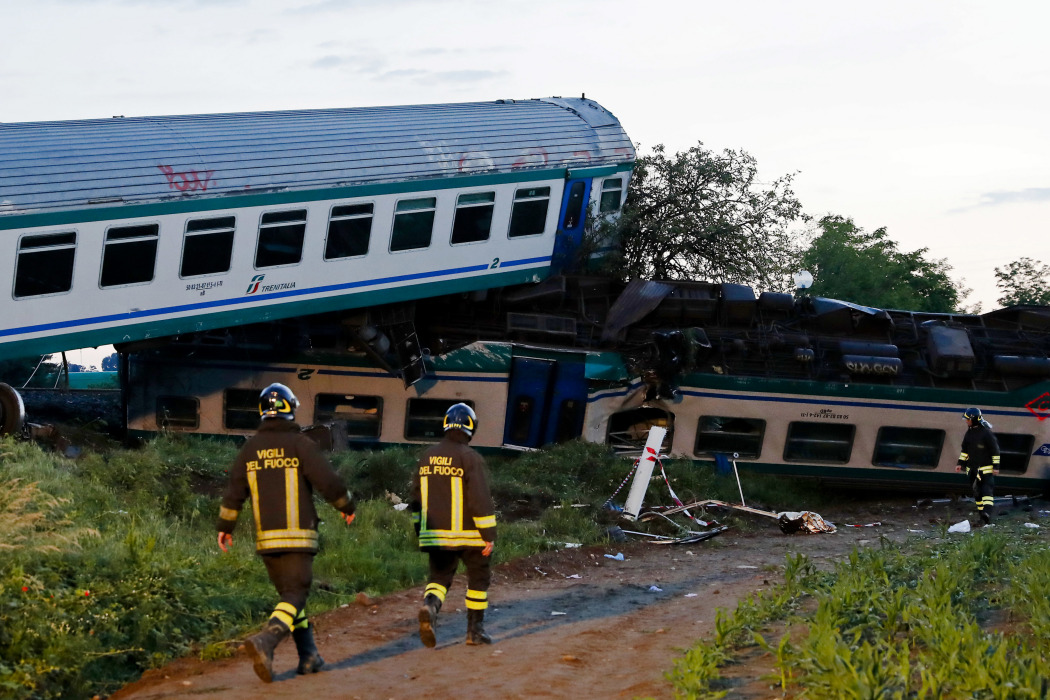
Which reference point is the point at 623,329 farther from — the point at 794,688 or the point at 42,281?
the point at 794,688

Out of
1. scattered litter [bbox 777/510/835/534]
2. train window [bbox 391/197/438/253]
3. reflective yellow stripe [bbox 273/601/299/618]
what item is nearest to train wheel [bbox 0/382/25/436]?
train window [bbox 391/197/438/253]

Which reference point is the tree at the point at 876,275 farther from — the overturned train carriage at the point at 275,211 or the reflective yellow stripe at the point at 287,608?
the reflective yellow stripe at the point at 287,608

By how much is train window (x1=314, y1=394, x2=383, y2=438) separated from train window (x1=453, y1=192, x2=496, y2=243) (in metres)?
2.95

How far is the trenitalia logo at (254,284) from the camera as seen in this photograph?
695 inches

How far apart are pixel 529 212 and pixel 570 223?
1.24 m

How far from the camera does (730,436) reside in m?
20.2

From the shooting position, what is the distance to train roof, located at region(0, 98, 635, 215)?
15.8 metres

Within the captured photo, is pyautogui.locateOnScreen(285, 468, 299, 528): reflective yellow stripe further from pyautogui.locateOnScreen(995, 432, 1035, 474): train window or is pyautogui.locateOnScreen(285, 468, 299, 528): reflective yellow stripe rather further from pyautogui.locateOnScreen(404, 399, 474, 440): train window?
pyautogui.locateOnScreen(995, 432, 1035, 474): train window

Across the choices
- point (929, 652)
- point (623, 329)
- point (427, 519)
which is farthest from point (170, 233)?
point (929, 652)

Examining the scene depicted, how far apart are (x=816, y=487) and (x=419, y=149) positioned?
858 centimetres

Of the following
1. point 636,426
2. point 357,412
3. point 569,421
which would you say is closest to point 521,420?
point 569,421

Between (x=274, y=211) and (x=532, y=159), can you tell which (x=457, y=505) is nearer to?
(x=274, y=211)

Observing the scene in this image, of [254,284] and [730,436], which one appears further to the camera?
[730,436]

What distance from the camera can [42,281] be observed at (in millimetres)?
15516
